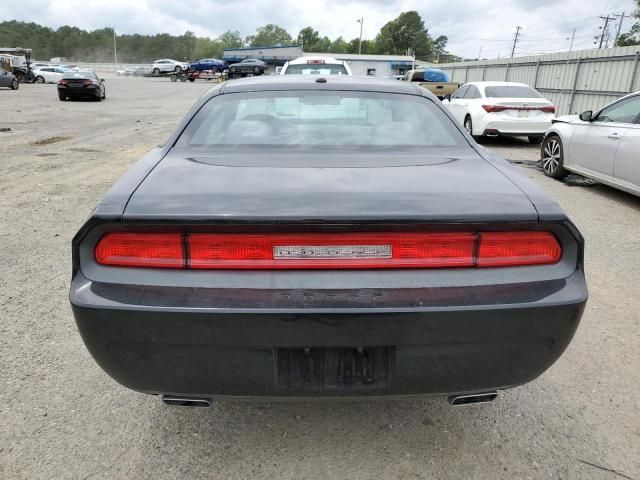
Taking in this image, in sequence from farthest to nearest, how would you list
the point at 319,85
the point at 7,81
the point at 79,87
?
the point at 7,81, the point at 79,87, the point at 319,85

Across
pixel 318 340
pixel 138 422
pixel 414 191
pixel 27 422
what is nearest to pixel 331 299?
pixel 318 340

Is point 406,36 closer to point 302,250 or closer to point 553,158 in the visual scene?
point 553,158

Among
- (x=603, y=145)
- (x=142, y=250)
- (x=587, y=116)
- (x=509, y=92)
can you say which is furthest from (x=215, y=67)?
(x=142, y=250)

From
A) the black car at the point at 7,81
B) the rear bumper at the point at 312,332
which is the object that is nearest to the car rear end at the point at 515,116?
the rear bumper at the point at 312,332

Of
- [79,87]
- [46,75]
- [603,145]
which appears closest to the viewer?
[603,145]

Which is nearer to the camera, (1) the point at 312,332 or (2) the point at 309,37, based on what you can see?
(1) the point at 312,332

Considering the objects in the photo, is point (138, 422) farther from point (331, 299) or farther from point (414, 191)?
point (414, 191)

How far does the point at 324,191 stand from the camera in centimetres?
189

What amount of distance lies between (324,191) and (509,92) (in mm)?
11076

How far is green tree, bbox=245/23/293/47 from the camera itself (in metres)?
140

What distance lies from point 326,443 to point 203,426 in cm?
59

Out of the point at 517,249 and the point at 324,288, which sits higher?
the point at 517,249

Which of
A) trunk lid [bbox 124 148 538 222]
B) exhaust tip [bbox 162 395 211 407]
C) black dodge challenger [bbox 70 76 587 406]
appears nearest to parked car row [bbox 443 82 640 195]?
trunk lid [bbox 124 148 538 222]

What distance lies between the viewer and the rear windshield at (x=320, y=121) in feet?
8.84
